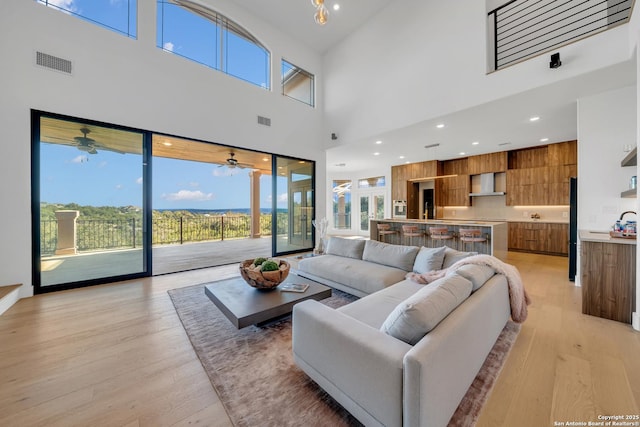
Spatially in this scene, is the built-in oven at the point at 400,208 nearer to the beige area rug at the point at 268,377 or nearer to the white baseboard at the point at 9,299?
the beige area rug at the point at 268,377

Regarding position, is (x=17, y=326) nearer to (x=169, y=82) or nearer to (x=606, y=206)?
(x=169, y=82)

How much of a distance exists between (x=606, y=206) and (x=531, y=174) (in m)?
3.56

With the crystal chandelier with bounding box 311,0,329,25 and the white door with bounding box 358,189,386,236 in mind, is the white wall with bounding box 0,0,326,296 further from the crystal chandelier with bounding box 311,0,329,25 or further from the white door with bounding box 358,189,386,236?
the white door with bounding box 358,189,386,236

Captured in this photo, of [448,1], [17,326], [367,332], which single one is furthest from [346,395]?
[448,1]

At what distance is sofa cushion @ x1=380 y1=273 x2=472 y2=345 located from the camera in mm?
1266

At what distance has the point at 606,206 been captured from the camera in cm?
365

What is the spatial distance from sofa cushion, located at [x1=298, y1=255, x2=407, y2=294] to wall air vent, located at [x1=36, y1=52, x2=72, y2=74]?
15.1ft

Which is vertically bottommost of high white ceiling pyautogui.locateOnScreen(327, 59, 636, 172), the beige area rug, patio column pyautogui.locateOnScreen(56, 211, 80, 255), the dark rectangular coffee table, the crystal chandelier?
the beige area rug

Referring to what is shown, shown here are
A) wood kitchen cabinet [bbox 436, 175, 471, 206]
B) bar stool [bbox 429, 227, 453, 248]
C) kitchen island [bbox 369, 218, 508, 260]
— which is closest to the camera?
kitchen island [bbox 369, 218, 508, 260]

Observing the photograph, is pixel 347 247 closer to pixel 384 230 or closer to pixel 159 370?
pixel 159 370

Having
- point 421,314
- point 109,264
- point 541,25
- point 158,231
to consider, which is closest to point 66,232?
point 109,264

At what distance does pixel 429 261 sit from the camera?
117 inches

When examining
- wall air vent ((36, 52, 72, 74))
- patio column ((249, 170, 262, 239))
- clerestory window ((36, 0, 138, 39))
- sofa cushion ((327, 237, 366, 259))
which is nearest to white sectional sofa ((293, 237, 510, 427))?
sofa cushion ((327, 237, 366, 259))

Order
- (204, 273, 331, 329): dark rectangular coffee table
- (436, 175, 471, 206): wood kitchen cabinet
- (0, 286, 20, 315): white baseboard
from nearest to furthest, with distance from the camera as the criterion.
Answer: (204, 273, 331, 329): dark rectangular coffee table < (0, 286, 20, 315): white baseboard < (436, 175, 471, 206): wood kitchen cabinet
